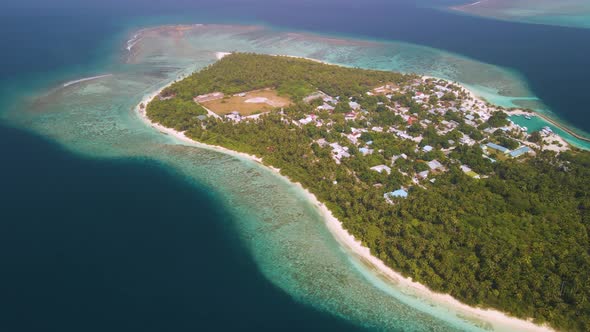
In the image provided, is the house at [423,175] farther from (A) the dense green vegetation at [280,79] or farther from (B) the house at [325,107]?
(A) the dense green vegetation at [280,79]

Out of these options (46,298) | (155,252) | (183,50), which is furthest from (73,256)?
(183,50)

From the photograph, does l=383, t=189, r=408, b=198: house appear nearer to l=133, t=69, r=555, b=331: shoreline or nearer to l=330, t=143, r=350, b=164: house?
l=133, t=69, r=555, b=331: shoreline

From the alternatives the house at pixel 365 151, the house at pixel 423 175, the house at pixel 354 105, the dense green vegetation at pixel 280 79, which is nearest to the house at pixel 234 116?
the dense green vegetation at pixel 280 79

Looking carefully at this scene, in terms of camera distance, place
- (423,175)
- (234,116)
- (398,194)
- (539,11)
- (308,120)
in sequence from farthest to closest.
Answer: (539,11) < (234,116) < (308,120) < (423,175) < (398,194)

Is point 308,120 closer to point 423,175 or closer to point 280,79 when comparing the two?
point 280,79

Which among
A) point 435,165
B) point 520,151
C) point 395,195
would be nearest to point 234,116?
point 395,195
